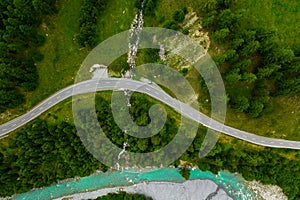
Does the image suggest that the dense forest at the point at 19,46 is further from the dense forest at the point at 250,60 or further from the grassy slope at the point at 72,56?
the dense forest at the point at 250,60

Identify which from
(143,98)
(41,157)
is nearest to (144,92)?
(143,98)

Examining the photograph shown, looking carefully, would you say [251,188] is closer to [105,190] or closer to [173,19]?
[105,190]

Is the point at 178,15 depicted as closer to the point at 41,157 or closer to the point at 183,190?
the point at 183,190

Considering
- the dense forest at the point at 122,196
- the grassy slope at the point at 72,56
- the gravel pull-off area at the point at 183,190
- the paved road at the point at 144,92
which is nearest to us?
the grassy slope at the point at 72,56

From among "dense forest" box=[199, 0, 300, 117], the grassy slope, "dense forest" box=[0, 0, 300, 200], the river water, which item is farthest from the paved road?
the river water

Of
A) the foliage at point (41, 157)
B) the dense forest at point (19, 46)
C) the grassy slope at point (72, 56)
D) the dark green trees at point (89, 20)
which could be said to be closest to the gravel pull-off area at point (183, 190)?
the foliage at point (41, 157)

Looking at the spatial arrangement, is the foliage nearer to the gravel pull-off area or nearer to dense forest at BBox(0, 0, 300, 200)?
dense forest at BBox(0, 0, 300, 200)
